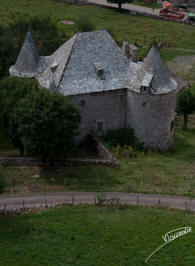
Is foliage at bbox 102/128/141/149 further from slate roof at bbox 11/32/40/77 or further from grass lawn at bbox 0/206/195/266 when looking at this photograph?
grass lawn at bbox 0/206/195/266

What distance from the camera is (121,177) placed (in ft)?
158

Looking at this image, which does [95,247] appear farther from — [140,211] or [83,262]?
[140,211]

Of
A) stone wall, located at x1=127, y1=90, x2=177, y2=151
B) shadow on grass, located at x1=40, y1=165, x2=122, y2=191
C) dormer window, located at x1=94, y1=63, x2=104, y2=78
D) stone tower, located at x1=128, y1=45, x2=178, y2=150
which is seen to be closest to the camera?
shadow on grass, located at x1=40, y1=165, x2=122, y2=191

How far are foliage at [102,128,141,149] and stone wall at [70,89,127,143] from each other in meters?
0.97

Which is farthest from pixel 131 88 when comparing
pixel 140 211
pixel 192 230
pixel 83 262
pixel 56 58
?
pixel 83 262

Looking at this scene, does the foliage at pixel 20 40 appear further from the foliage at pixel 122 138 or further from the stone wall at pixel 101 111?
the foliage at pixel 122 138

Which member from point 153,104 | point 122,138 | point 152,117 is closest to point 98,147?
point 122,138

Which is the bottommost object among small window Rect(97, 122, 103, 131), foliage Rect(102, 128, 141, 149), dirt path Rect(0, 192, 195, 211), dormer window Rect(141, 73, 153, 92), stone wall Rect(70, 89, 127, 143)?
dirt path Rect(0, 192, 195, 211)

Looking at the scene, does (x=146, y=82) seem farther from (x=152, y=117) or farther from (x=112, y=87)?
(x=152, y=117)

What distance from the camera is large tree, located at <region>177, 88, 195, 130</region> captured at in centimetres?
6525

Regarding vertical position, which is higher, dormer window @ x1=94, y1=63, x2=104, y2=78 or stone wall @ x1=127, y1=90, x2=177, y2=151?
dormer window @ x1=94, y1=63, x2=104, y2=78

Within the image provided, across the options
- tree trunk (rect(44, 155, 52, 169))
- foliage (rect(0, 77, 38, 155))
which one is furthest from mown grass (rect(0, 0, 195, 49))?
tree trunk (rect(44, 155, 52, 169))

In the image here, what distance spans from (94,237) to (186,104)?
33.7m

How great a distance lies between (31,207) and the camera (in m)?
40.8
